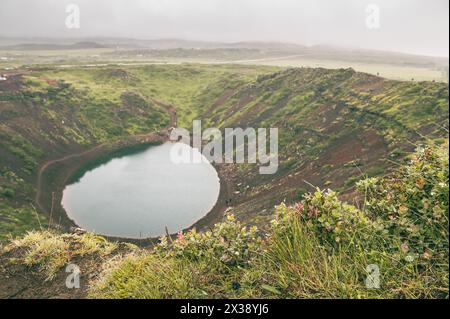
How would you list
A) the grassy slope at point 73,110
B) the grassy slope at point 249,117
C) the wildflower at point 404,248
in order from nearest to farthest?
1. the wildflower at point 404,248
2. the grassy slope at point 249,117
3. the grassy slope at point 73,110

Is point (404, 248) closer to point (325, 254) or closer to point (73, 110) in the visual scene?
point (325, 254)

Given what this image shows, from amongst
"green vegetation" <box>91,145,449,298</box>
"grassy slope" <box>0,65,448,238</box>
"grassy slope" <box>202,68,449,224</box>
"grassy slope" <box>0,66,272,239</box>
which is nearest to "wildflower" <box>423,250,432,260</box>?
"green vegetation" <box>91,145,449,298</box>

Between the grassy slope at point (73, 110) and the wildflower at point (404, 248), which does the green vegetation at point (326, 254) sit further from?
the grassy slope at point (73, 110)

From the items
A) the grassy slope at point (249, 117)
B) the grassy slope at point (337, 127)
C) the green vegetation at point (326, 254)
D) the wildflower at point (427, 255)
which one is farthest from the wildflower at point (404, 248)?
the grassy slope at point (337, 127)

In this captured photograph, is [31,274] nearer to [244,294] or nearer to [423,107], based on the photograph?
[244,294]

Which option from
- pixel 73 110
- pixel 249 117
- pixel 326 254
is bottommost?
pixel 249 117

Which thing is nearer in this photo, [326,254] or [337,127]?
[326,254]

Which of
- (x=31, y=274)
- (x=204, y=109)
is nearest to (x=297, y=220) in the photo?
(x=31, y=274)

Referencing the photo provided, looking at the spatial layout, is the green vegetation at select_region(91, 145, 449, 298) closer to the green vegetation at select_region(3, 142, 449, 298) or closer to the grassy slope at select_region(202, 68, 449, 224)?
the green vegetation at select_region(3, 142, 449, 298)

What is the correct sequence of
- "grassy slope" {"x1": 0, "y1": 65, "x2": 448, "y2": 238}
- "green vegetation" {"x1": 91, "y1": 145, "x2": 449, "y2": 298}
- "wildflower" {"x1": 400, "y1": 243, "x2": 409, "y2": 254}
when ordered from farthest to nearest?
"grassy slope" {"x1": 0, "y1": 65, "x2": 448, "y2": 238} < "wildflower" {"x1": 400, "y1": 243, "x2": 409, "y2": 254} < "green vegetation" {"x1": 91, "y1": 145, "x2": 449, "y2": 298}

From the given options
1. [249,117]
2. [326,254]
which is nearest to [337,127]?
[249,117]

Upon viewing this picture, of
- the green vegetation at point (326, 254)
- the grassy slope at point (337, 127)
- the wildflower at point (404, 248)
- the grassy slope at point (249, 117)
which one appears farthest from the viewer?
the grassy slope at point (249, 117)
